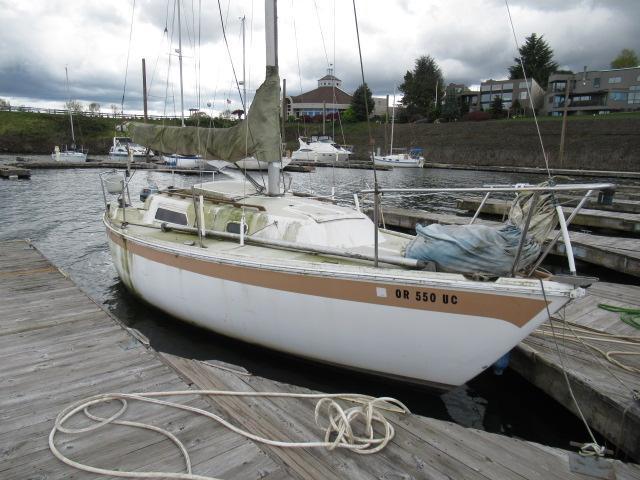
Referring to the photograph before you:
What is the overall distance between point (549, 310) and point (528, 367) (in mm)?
1808

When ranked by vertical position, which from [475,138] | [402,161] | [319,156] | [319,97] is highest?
[319,97]

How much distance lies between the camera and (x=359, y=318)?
5180mm

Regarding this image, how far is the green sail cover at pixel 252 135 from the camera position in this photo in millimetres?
7195

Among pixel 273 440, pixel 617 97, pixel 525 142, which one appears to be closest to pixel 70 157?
pixel 525 142

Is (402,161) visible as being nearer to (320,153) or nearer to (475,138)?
(320,153)

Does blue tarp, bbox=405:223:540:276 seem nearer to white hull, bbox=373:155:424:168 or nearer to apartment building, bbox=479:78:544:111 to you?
white hull, bbox=373:155:424:168

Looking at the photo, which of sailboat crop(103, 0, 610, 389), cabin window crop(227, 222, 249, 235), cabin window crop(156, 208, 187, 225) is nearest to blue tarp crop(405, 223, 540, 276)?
sailboat crop(103, 0, 610, 389)

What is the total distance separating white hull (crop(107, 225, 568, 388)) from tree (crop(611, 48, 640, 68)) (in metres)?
111

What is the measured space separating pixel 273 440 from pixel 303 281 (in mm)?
2077

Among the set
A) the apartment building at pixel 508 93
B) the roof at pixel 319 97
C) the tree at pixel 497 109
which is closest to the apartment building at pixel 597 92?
the apartment building at pixel 508 93

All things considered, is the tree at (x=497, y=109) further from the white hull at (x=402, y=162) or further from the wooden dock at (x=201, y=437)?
the wooden dock at (x=201, y=437)

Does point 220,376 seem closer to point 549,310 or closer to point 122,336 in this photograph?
point 122,336

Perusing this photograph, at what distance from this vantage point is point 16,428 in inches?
148

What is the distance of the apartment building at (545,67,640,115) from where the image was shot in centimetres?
6450
